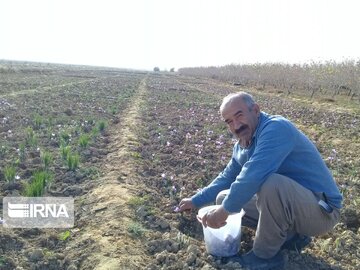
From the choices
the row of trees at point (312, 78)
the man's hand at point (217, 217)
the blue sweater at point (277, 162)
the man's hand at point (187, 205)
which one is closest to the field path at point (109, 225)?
the man's hand at point (187, 205)

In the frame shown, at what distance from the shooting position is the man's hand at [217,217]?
3.16 m

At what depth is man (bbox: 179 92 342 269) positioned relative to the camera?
308 cm

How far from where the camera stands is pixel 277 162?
10.2 feet

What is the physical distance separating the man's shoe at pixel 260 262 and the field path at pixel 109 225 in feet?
2.74

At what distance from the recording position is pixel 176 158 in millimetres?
6848

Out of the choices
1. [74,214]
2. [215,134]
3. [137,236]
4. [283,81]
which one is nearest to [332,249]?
[137,236]

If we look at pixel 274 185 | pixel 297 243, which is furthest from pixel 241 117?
pixel 297 243

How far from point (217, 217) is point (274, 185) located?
495 millimetres

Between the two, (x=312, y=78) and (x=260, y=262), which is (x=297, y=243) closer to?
(x=260, y=262)

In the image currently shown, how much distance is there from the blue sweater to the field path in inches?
40.0

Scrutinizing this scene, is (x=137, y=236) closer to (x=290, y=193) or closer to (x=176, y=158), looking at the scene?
(x=290, y=193)

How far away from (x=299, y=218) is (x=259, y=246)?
0.40 metres

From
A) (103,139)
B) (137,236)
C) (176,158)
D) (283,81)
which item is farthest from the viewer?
(283,81)

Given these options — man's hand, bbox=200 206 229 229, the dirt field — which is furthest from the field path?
man's hand, bbox=200 206 229 229
